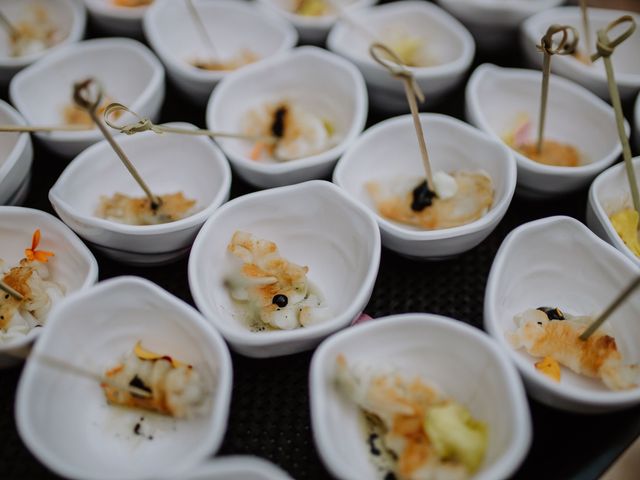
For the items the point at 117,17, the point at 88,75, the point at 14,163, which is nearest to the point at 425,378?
the point at 14,163

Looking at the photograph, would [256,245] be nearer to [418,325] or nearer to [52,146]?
[418,325]

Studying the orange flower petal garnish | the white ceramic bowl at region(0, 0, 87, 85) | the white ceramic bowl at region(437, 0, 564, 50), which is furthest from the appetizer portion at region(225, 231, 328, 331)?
the white ceramic bowl at region(437, 0, 564, 50)

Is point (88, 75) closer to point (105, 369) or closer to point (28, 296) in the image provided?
point (28, 296)

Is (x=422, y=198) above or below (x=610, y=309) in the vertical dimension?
below

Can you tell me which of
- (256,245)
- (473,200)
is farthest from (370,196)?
(256,245)

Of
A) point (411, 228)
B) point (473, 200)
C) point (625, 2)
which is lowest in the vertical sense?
point (411, 228)

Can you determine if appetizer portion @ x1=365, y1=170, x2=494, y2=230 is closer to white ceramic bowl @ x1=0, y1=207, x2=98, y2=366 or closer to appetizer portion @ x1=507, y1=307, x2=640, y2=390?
appetizer portion @ x1=507, y1=307, x2=640, y2=390
